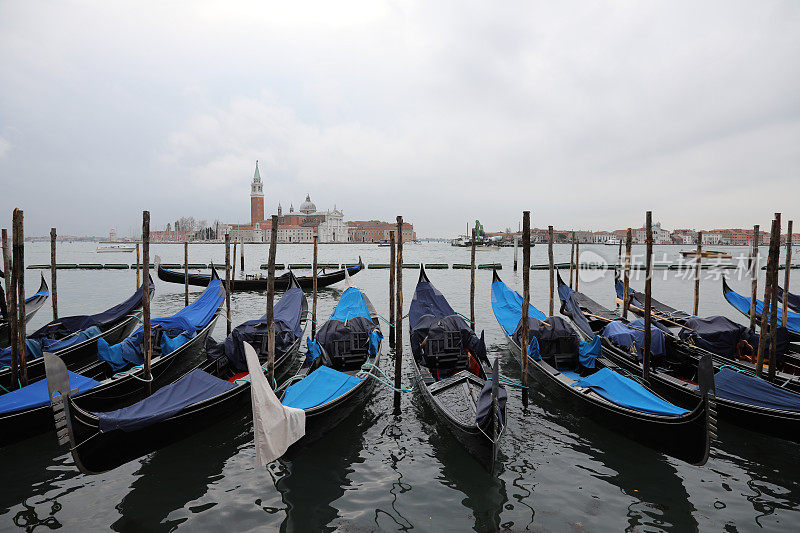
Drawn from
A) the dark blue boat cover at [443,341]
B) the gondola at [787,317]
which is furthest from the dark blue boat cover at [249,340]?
the gondola at [787,317]

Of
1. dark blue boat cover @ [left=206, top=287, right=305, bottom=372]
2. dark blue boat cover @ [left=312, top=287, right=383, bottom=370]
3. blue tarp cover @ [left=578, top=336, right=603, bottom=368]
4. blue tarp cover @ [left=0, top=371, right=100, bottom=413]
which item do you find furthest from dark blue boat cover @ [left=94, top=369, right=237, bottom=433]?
blue tarp cover @ [left=578, top=336, right=603, bottom=368]

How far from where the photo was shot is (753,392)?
4.19m

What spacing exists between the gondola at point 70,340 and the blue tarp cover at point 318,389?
3.20 metres

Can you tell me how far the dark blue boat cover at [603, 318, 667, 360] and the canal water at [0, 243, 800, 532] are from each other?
134cm

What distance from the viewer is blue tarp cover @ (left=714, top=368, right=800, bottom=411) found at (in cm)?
398

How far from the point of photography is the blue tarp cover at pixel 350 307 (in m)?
7.61

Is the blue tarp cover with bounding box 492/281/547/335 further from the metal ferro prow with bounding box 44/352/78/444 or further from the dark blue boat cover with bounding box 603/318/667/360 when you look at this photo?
the metal ferro prow with bounding box 44/352/78/444

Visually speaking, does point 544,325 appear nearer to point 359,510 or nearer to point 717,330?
point 717,330

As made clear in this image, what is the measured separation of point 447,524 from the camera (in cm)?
318

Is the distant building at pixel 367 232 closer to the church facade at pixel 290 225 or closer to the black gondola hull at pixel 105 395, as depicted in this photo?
the church facade at pixel 290 225

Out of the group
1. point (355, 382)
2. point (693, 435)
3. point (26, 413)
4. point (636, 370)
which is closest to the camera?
point (693, 435)

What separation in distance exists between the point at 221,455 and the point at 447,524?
223 cm

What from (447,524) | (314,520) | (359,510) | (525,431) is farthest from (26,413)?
(525,431)

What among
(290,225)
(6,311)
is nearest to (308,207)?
(290,225)
